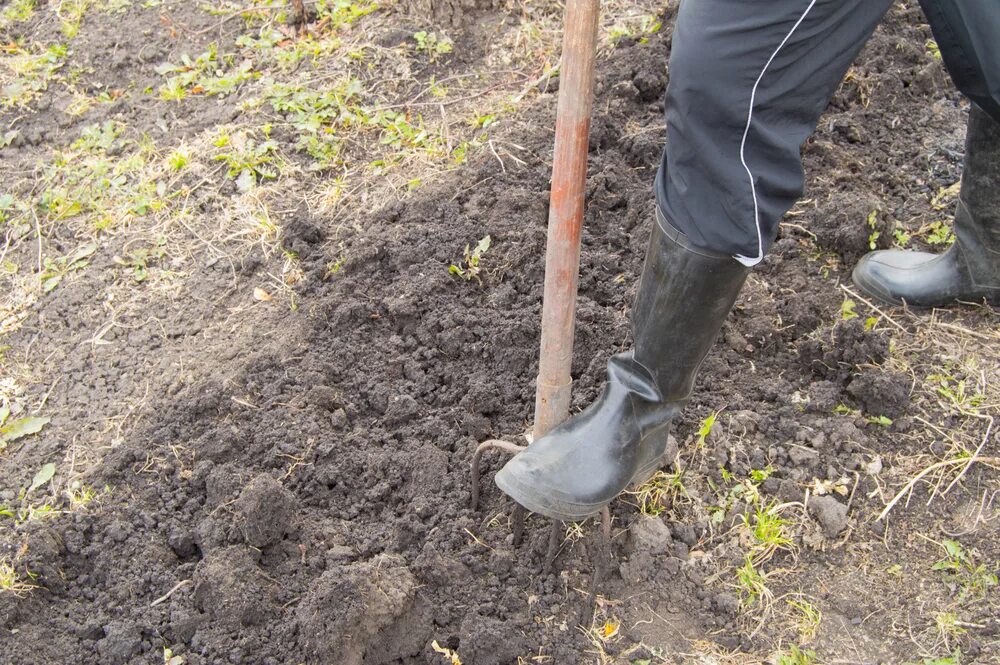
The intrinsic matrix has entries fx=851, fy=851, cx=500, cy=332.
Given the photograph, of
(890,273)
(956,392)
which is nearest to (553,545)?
(956,392)

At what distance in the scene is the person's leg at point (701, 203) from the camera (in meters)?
1.65

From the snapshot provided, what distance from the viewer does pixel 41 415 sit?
268 cm

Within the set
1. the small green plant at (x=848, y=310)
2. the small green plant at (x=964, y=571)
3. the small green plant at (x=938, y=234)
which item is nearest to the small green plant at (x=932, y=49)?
the small green plant at (x=938, y=234)

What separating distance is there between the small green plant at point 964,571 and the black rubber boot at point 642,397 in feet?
2.46

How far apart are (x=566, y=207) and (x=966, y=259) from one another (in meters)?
1.50

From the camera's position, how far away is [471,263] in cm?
283

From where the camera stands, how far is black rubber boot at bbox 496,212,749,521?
1982 mm

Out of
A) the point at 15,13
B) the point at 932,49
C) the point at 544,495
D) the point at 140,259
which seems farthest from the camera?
the point at 15,13

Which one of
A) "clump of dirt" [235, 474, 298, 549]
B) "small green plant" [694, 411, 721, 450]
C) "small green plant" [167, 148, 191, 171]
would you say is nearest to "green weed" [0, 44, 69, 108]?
"small green plant" [167, 148, 191, 171]

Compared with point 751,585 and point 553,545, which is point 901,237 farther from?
point 553,545

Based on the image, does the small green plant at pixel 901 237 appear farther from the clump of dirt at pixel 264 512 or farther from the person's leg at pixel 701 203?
the clump of dirt at pixel 264 512

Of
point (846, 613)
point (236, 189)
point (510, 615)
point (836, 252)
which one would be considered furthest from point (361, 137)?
point (846, 613)

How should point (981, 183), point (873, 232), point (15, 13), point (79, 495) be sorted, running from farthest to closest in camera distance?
point (15, 13), point (873, 232), point (981, 183), point (79, 495)

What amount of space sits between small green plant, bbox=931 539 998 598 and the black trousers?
0.95 meters
